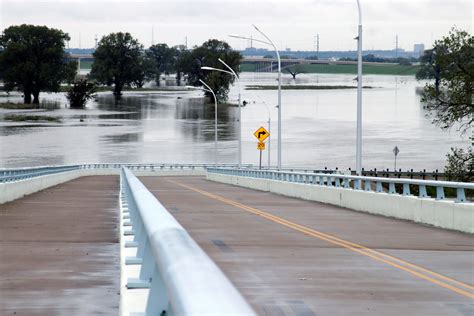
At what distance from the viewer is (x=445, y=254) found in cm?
1641

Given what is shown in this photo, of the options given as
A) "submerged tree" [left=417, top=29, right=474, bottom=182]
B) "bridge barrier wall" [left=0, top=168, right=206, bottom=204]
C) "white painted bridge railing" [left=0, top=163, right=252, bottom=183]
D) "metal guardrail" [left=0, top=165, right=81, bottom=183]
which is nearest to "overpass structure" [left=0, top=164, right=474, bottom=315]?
"bridge barrier wall" [left=0, top=168, right=206, bottom=204]

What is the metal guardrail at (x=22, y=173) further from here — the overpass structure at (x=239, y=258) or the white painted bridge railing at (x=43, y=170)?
the overpass structure at (x=239, y=258)

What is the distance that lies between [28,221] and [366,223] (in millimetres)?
7774

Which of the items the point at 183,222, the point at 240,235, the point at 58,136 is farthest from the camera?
the point at 58,136

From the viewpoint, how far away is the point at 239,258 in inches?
591

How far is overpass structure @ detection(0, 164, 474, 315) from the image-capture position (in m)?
5.39

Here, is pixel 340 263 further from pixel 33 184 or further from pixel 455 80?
pixel 455 80

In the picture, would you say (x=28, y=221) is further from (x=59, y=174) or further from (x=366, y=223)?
(x=59, y=174)

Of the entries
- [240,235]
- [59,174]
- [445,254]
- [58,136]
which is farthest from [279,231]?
[58,136]

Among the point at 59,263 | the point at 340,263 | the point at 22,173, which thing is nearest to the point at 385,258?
the point at 340,263

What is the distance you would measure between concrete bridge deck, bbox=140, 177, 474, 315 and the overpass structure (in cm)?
2

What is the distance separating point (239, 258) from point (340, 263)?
148cm

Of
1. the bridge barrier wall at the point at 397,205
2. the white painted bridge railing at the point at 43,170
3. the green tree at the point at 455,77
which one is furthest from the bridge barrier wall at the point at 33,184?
the green tree at the point at 455,77

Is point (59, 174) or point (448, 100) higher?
point (448, 100)
